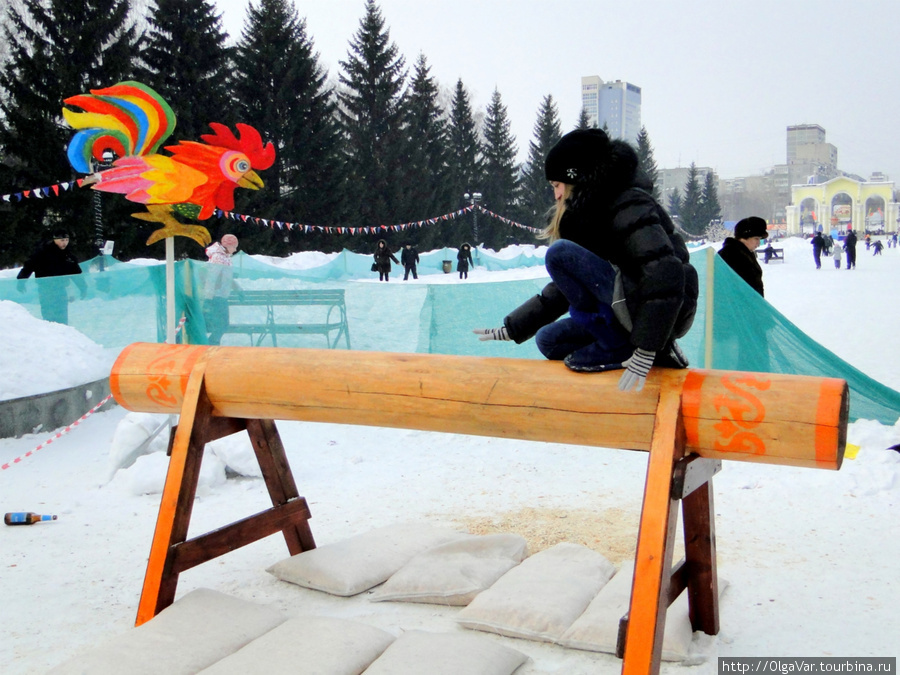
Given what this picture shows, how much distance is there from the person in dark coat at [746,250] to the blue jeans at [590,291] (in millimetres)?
4005

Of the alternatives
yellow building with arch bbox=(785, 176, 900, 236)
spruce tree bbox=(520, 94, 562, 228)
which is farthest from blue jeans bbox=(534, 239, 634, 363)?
yellow building with arch bbox=(785, 176, 900, 236)

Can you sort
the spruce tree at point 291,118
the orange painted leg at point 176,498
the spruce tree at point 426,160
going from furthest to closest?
1. the spruce tree at point 426,160
2. the spruce tree at point 291,118
3. the orange painted leg at point 176,498

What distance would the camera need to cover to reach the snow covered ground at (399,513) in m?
3.31

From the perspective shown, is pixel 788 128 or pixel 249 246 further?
pixel 788 128

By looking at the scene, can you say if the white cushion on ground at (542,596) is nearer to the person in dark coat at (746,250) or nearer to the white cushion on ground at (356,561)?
the white cushion on ground at (356,561)

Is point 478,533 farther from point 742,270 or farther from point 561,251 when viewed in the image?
point 742,270

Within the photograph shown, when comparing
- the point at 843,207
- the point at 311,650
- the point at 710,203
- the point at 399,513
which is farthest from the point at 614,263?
the point at 843,207

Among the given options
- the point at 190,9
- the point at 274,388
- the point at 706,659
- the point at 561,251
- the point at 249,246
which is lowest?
the point at 706,659

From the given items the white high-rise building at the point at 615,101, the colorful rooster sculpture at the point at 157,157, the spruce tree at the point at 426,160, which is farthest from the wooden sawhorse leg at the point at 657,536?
the white high-rise building at the point at 615,101

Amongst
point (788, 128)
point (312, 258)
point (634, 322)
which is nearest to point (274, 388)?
point (634, 322)

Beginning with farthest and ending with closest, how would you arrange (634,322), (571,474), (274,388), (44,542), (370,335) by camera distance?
(370,335) < (571,474) < (44,542) < (274,388) < (634,322)

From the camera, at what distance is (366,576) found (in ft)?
12.4

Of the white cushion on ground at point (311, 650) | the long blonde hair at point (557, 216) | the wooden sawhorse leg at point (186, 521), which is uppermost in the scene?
the long blonde hair at point (557, 216)

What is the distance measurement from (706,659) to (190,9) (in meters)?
30.3
